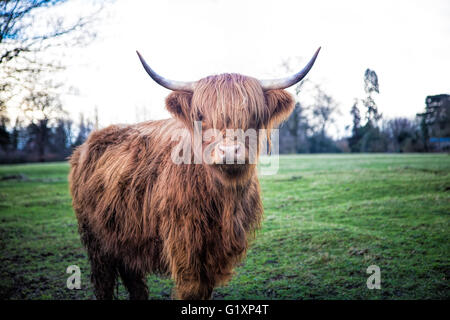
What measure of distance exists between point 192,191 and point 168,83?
3.16 ft

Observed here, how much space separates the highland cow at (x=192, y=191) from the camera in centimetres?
228

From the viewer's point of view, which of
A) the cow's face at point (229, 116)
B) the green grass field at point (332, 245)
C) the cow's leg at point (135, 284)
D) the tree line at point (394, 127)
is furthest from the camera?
the tree line at point (394, 127)

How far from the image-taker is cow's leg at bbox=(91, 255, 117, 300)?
3307 millimetres

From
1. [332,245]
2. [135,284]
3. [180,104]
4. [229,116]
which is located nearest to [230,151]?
[229,116]

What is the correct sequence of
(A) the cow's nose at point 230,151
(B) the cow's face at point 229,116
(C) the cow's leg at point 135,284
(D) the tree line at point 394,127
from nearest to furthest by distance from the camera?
(A) the cow's nose at point 230,151 < (B) the cow's face at point 229,116 < (C) the cow's leg at point 135,284 < (D) the tree line at point 394,127

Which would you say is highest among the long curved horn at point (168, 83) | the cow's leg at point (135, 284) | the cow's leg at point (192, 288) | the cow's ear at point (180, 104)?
the long curved horn at point (168, 83)

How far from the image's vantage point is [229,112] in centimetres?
221

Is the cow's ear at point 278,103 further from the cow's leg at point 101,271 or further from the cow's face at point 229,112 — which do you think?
the cow's leg at point 101,271

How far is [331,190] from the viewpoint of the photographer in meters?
6.23

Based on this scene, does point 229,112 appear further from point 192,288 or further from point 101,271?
point 101,271

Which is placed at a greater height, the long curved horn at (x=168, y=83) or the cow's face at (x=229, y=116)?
the long curved horn at (x=168, y=83)

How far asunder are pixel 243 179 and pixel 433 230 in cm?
308

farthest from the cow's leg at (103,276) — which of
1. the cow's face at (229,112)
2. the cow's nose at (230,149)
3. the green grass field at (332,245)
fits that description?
the cow's nose at (230,149)

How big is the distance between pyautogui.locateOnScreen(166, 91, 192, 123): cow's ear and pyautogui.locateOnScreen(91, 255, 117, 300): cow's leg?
2028mm
